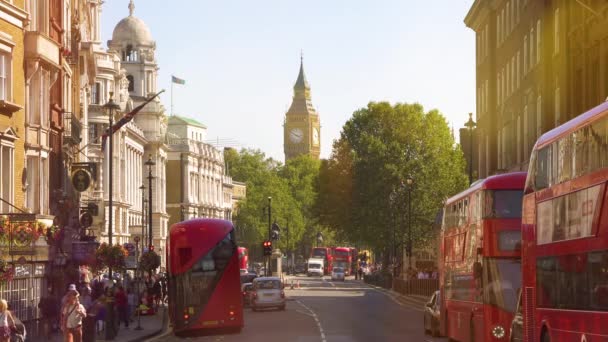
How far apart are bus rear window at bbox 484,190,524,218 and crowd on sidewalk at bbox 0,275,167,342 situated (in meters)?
9.44

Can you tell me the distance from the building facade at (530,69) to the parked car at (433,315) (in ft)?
30.5

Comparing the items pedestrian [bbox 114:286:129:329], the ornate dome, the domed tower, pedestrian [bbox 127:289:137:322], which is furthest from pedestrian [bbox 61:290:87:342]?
the ornate dome

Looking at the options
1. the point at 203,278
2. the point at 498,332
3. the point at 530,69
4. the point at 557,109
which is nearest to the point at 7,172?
the point at 203,278

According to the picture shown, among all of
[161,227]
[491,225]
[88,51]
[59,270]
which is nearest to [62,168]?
[59,270]

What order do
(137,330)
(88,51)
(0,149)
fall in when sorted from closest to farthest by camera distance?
(0,149) < (137,330) < (88,51)

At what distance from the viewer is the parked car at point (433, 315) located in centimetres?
4178

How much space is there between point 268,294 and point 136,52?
390 feet

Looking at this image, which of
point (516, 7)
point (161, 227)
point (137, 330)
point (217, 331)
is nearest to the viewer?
point (217, 331)

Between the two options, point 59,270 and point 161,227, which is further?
point 161,227

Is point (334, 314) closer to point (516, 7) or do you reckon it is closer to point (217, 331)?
point (217, 331)

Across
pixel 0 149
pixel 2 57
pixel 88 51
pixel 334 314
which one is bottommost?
pixel 334 314

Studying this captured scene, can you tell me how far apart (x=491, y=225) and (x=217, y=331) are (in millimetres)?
17092

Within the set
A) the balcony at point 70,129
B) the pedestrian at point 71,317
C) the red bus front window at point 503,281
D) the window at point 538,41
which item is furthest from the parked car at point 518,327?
the window at point 538,41

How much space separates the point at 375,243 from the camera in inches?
4380
